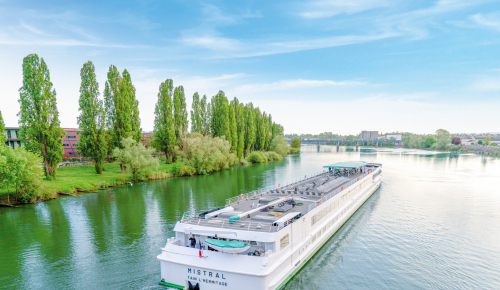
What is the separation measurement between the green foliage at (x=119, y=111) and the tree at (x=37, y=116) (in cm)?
1209

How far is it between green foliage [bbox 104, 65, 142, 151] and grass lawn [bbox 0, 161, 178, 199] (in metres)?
6.12

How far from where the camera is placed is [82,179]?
4503 cm

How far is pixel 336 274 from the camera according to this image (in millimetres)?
17156

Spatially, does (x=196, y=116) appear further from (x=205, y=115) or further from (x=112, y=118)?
(x=112, y=118)

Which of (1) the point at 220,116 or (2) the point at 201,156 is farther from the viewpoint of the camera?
(1) the point at 220,116

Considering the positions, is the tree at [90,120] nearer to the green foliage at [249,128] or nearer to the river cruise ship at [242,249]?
the river cruise ship at [242,249]

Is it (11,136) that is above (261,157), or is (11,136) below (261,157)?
above

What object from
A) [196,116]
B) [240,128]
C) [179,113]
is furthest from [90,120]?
[240,128]

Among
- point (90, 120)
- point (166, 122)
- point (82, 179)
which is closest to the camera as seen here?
point (82, 179)

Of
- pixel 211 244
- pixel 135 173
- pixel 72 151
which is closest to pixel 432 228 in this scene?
pixel 211 244

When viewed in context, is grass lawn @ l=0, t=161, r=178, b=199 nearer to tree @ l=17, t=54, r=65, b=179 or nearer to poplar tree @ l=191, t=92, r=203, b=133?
tree @ l=17, t=54, r=65, b=179

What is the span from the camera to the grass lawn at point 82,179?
121 feet

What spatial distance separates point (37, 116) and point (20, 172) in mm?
12723

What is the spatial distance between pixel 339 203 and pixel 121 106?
44801 mm
